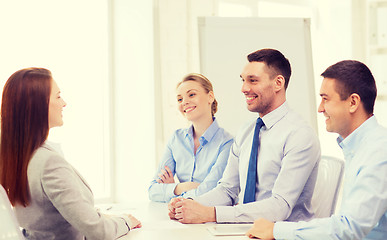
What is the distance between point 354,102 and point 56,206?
1124mm

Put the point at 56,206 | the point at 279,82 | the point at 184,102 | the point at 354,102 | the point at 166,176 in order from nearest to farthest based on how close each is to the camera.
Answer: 1. the point at 56,206
2. the point at 354,102
3. the point at 279,82
4. the point at 166,176
5. the point at 184,102

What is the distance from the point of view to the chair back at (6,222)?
1.40 m

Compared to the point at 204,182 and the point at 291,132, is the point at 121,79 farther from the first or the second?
the point at 291,132

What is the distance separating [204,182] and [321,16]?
3.22m

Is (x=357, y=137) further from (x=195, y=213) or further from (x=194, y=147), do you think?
→ (x=194, y=147)

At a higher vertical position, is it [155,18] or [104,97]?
[155,18]

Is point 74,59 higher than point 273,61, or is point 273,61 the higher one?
point 74,59

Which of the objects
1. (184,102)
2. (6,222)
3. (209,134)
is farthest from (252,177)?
(6,222)

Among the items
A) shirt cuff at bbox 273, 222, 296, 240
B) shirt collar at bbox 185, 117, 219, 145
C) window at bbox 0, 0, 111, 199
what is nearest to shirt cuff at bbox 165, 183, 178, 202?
shirt collar at bbox 185, 117, 219, 145

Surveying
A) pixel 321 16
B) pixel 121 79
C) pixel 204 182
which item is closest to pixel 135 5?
pixel 121 79

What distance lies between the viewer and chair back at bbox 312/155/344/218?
91.6 inches

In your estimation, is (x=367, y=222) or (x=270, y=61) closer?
(x=367, y=222)

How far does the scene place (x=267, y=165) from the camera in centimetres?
228

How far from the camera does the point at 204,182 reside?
2814mm
